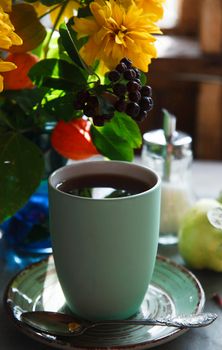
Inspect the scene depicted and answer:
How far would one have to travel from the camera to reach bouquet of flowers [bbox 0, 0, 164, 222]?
1.83ft

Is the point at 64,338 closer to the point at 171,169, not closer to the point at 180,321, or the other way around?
the point at 180,321

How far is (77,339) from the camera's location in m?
0.58

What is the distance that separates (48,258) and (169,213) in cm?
18

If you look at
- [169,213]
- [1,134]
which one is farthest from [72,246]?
[169,213]

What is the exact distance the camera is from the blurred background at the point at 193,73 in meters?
1.62

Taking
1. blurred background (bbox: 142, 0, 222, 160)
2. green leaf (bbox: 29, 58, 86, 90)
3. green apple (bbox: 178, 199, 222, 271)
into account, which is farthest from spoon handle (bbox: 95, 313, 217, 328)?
blurred background (bbox: 142, 0, 222, 160)

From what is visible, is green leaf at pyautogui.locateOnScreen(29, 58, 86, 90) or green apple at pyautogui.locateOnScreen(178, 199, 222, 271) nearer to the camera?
green leaf at pyautogui.locateOnScreen(29, 58, 86, 90)

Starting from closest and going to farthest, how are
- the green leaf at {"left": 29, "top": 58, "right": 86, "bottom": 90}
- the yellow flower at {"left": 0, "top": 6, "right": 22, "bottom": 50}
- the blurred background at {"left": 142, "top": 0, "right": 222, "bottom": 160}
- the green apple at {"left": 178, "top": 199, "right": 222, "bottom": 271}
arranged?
the yellow flower at {"left": 0, "top": 6, "right": 22, "bottom": 50} < the green leaf at {"left": 29, "top": 58, "right": 86, "bottom": 90} < the green apple at {"left": 178, "top": 199, "right": 222, "bottom": 271} < the blurred background at {"left": 142, "top": 0, "right": 222, "bottom": 160}

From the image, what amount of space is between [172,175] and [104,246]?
0.28 metres

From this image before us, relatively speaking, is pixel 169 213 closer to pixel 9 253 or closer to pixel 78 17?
pixel 9 253

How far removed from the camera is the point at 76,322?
1.98ft

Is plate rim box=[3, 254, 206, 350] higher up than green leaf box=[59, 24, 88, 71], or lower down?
lower down

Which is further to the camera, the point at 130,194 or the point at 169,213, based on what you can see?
the point at 169,213

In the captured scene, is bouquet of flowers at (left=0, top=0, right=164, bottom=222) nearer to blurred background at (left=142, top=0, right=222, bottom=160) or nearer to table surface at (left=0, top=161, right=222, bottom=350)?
table surface at (left=0, top=161, right=222, bottom=350)
